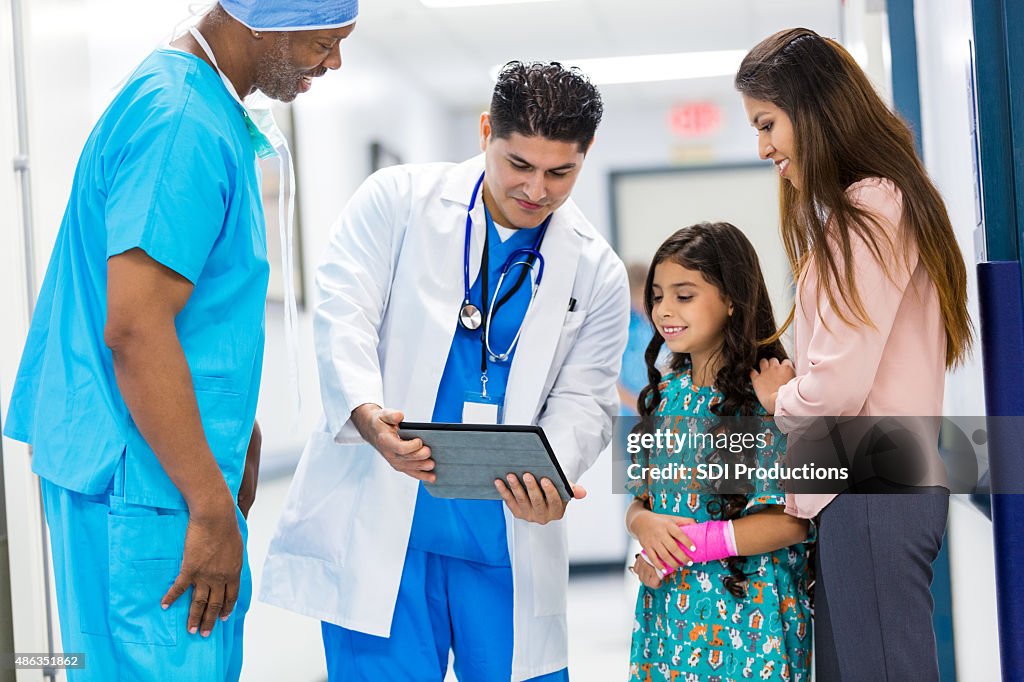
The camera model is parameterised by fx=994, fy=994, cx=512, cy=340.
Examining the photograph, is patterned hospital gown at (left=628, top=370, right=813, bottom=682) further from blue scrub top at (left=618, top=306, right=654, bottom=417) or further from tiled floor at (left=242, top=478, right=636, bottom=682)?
blue scrub top at (left=618, top=306, right=654, bottom=417)

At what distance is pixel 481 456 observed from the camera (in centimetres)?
127

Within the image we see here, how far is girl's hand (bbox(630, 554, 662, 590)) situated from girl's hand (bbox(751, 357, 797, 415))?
0.93 feet

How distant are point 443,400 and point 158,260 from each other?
22.9 inches

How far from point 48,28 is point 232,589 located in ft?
3.91

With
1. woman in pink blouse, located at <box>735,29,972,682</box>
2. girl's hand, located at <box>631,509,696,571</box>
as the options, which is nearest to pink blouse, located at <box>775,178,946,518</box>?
woman in pink blouse, located at <box>735,29,972,682</box>

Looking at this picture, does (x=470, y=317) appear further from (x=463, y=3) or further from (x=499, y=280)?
(x=463, y=3)

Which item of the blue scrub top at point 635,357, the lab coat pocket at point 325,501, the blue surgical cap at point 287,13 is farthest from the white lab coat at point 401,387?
the blue scrub top at point 635,357

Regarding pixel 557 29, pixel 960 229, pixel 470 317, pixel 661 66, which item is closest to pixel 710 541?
pixel 470 317

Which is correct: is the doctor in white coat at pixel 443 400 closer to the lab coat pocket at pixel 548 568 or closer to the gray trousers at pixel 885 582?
the lab coat pocket at pixel 548 568

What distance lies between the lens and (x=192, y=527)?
1048mm

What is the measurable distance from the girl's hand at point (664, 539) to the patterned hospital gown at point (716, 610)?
0.03 m

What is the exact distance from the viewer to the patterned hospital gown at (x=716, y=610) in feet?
4.50

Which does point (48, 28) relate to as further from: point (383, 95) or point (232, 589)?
point (383, 95)

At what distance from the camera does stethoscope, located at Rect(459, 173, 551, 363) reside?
149cm
